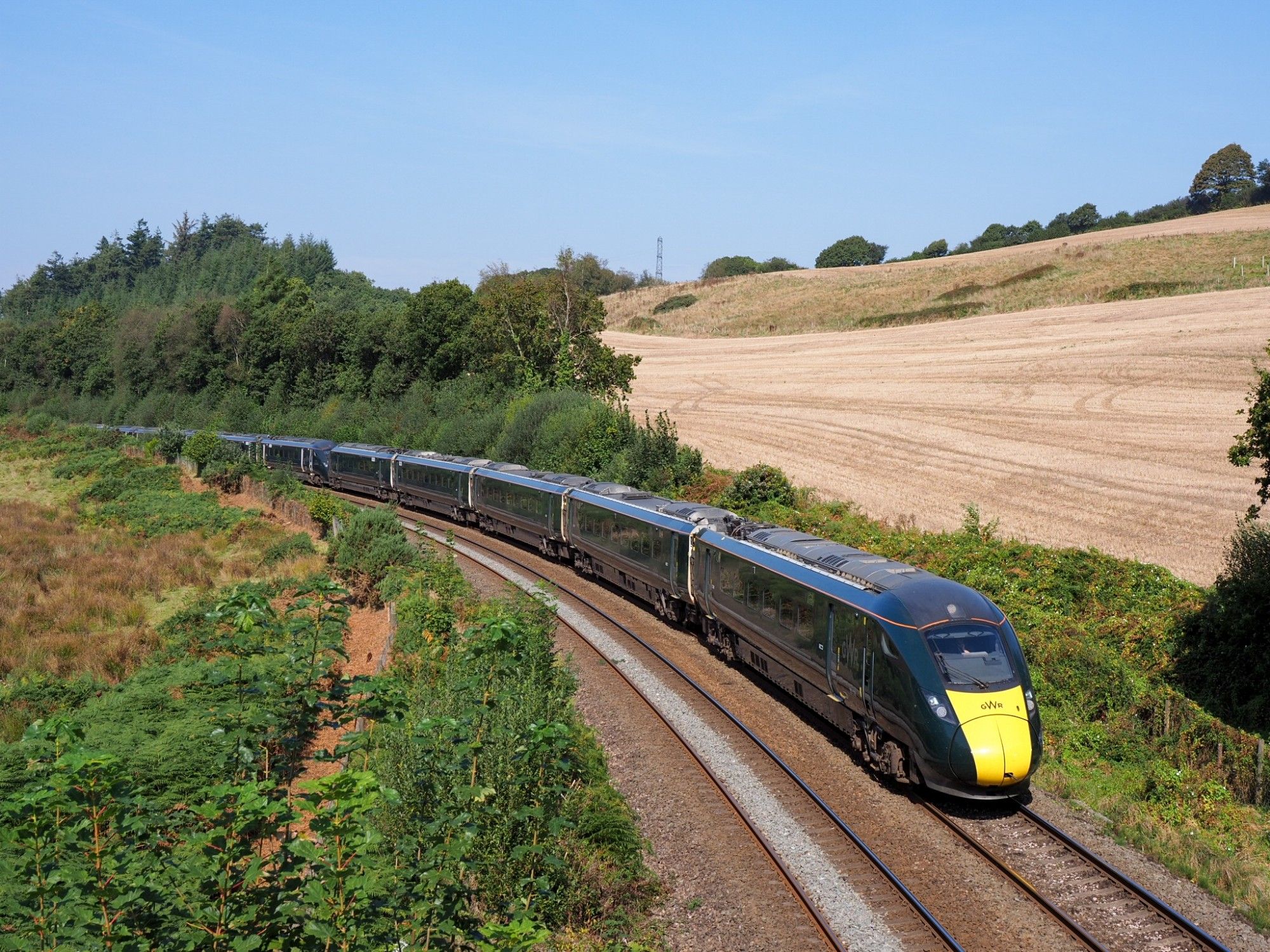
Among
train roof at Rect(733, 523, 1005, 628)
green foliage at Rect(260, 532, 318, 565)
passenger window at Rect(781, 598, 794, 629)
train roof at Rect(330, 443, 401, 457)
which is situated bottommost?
green foliage at Rect(260, 532, 318, 565)

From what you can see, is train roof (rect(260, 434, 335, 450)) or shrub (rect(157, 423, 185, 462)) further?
shrub (rect(157, 423, 185, 462))

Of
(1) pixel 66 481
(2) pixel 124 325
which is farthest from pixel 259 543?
(2) pixel 124 325

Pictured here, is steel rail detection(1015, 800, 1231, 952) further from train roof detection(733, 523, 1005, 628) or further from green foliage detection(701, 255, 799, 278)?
green foliage detection(701, 255, 799, 278)

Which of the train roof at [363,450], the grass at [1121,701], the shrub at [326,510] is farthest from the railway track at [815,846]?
the train roof at [363,450]

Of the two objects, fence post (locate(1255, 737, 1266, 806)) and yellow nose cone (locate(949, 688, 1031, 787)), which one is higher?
yellow nose cone (locate(949, 688, 1031, 787))

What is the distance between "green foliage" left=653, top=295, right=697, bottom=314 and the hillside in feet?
2.50

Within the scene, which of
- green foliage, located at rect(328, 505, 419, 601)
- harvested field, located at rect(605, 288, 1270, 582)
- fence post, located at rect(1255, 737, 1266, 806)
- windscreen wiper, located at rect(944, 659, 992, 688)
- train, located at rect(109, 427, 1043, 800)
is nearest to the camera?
train, located at rect(109, 427, 1043, 800)

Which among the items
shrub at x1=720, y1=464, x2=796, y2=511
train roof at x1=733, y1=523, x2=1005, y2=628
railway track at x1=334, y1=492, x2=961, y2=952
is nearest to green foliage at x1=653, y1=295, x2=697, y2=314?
shrub at x1=720, y1=464, x2=796, y2=511

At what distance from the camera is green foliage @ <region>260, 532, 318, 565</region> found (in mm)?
34719

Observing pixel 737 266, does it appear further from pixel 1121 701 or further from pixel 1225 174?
pixel 1121 701

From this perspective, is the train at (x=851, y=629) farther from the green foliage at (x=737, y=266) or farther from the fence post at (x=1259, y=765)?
the green foliage at (x=737, y=266)

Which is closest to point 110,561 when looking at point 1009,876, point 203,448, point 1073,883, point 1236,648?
point 203,448

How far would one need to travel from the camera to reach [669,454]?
3753 centimetres

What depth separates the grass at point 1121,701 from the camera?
1285 cm
